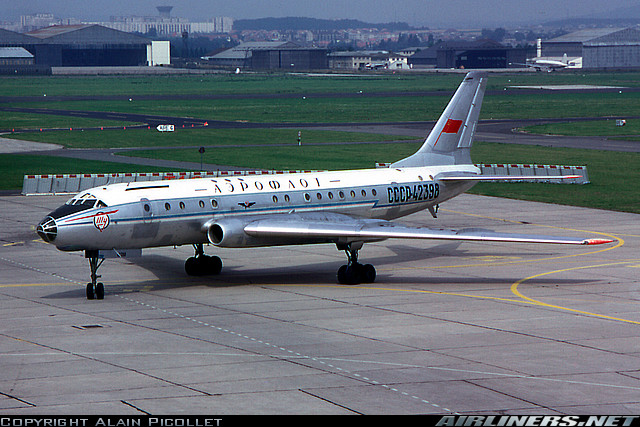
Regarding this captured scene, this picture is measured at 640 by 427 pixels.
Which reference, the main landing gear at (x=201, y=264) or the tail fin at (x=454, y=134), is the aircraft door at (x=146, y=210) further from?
the tail fin at (x=454, y=134)

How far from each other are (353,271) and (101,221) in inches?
348

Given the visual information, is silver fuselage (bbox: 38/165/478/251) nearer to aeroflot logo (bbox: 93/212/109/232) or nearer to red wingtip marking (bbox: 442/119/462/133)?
aeroflot logo (bbox: 93/212/109/232)

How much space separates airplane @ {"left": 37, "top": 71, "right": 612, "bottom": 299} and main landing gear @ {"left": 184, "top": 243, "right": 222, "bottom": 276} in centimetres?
4

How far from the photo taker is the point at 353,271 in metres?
33.5

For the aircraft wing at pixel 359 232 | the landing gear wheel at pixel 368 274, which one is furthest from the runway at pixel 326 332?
the aircraft wing at pixel 359 232

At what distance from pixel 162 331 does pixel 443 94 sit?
5730 inches

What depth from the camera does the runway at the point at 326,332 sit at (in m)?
20.1

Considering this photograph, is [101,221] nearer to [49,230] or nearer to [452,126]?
[49,230]

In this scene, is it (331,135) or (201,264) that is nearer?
(201,264)

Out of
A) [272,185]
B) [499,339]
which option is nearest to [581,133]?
[272,185]

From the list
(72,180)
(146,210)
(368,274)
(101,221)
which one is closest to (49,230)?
(101,221)

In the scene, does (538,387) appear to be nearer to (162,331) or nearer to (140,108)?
(162,331)

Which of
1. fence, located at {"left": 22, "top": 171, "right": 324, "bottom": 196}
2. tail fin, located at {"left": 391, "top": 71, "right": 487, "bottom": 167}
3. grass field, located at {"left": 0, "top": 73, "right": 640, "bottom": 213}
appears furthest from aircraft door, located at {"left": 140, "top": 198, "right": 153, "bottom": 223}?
grass field, located at {"left": 0, "top": 73, "right": 640, "bottom": 213}

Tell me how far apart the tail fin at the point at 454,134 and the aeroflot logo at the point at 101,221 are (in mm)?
13827
